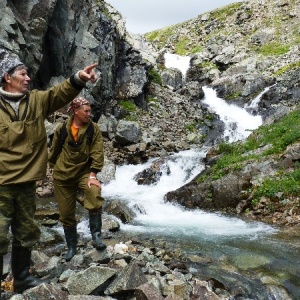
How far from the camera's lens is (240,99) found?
39.2 metres

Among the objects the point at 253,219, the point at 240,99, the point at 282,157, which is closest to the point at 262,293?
the point at 253,219

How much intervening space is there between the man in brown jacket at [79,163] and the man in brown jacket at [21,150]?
1227 mm

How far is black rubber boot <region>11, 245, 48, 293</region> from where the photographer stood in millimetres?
5191

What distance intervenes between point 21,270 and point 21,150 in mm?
1812

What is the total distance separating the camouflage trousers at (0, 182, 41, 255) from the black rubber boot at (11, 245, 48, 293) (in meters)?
0.15

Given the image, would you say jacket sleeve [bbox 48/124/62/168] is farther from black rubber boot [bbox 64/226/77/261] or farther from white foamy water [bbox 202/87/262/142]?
white foamy water [bbox 202/87/262/142]

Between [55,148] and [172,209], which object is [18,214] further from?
[172,209]

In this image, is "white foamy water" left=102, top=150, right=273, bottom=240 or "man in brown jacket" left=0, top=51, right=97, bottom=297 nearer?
"man in brown jacket" left=0, top=51, right=97, bottom=297

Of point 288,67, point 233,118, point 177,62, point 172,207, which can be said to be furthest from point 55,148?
point 177,62

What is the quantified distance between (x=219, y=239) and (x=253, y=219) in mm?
3192

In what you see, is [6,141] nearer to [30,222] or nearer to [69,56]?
[30,222]

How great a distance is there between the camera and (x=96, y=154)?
21.1ft

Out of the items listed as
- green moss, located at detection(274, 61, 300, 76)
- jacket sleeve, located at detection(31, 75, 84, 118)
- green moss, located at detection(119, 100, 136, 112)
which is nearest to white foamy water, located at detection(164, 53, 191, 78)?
green moss, located at detection(274, 61, 300, 76)

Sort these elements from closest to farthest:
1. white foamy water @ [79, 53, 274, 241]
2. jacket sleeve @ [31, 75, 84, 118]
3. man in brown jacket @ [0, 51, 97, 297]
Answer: man in brown jacket @ [0, 51, 97, 297] → jacket sleeve @ [31, 75, 84, 118] → white foamy water @ [79, 53, 274, 241]
